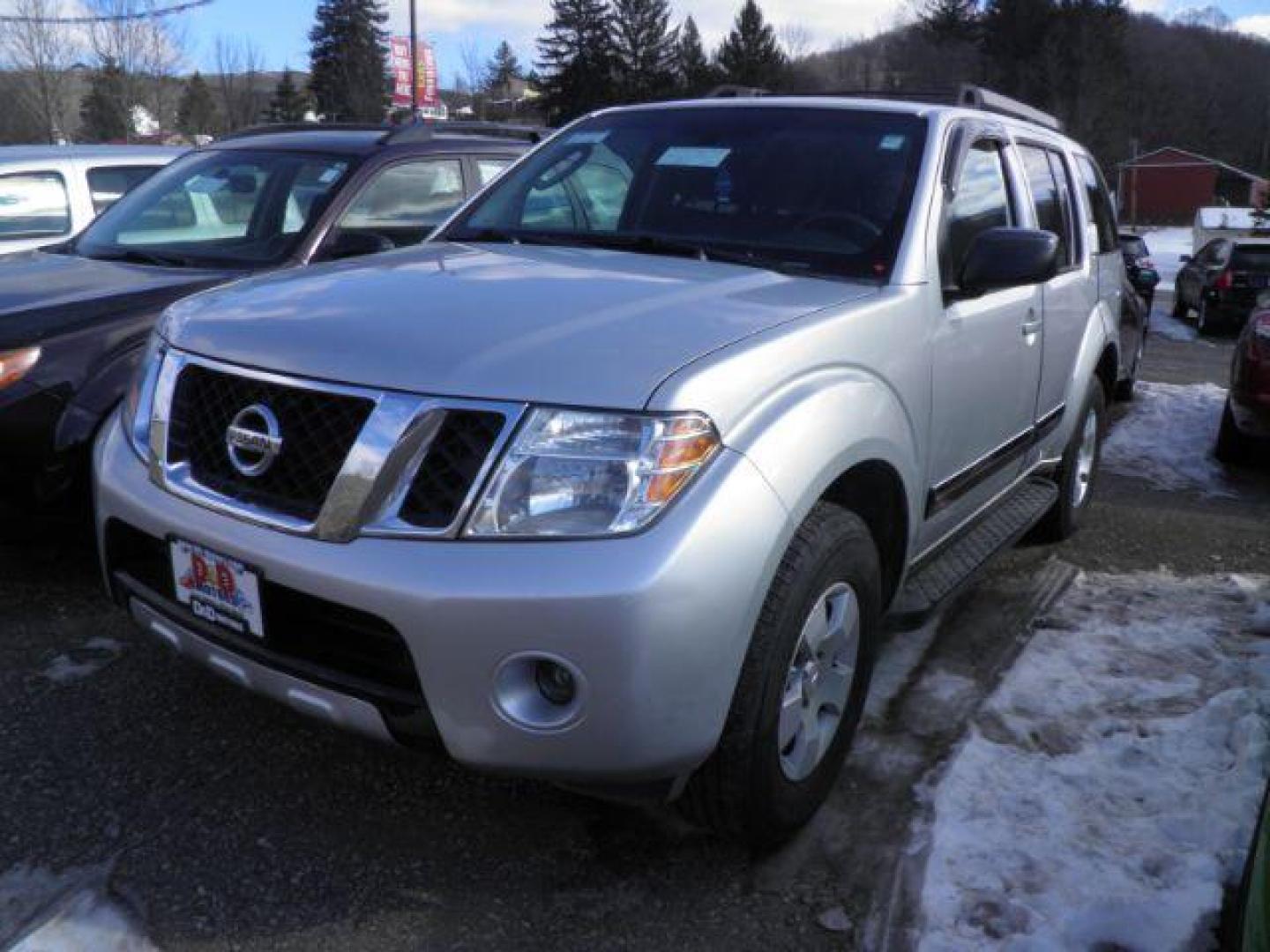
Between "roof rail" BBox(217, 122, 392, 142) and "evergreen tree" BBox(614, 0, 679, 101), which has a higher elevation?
"evergreen tree" BBox(614, 0, 679, 101)

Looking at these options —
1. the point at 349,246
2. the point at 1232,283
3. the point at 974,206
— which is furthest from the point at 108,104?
the point at 974,206

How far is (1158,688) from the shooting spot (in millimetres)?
3598

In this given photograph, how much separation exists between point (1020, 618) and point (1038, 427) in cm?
72

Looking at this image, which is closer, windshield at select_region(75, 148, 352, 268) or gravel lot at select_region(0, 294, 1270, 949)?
gravel lot at select_region(0, 294, 1270, 949)

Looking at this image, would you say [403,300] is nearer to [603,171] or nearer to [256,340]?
[256,340]

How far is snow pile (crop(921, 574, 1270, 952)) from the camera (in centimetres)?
250

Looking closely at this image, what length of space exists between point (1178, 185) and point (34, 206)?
244 ft

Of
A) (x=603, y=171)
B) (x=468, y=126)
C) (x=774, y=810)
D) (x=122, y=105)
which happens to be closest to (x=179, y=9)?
(x=122, y=105)

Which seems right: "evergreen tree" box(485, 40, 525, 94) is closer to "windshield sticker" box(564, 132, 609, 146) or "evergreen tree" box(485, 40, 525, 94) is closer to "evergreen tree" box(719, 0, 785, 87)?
"evergreen tree" box(719, 0, 785, 87)

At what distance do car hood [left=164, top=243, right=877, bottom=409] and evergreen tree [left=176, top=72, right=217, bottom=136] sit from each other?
44783 mm

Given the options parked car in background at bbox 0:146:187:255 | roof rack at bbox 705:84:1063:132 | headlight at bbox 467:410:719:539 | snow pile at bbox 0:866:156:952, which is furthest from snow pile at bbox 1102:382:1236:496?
parked car in background at bbox 0:146:187:255

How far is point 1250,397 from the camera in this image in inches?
249

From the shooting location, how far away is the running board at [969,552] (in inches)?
127

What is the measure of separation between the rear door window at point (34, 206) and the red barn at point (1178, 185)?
68.7 metres
